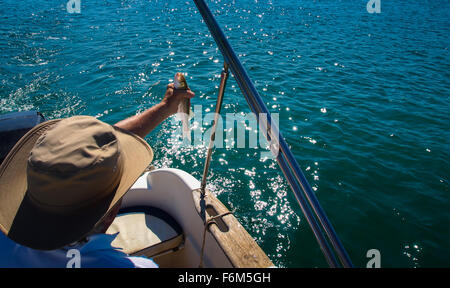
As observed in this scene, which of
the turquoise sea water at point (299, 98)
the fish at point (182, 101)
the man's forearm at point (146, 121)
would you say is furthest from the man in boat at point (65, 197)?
the turquoise sea water at point (299, 98)

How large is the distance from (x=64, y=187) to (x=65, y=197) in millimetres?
55

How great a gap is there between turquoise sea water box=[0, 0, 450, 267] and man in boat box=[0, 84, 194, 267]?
120 inches

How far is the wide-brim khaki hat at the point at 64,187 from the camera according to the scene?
1160 millimetres

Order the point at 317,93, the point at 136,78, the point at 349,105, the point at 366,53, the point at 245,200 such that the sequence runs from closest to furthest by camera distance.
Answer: the point at 245,200 < the point at 349,105 < the point at 317,93 < the point at 136,78 < the point at 366,53

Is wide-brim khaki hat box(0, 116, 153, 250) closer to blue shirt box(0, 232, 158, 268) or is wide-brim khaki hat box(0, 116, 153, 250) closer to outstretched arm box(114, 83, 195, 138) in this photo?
blue shirt box(0, 232, 158, 268)

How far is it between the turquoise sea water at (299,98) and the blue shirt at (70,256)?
294 cm

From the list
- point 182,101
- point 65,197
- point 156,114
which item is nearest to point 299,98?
point 182,101

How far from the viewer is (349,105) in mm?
7102

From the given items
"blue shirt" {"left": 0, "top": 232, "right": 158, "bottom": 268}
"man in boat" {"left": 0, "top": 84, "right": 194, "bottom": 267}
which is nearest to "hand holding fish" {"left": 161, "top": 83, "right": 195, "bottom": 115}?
"man in boat" {"left": 0, "top": 84, "right": 194, "bottom": 267}

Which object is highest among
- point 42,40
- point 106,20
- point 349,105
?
point 106,20

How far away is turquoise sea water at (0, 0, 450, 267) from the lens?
4285 mm

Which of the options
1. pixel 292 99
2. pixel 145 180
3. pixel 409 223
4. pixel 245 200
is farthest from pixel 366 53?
pixel 145 180

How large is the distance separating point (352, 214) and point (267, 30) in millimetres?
10728
